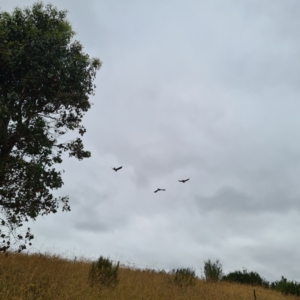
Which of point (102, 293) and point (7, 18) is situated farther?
point (7, 18)

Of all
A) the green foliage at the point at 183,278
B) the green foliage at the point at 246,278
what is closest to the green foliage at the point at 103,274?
the green foliage at the point at 183,278

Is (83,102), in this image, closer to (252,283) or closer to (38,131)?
(38,131)

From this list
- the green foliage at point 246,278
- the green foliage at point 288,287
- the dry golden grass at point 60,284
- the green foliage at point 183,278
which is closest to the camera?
the dry golden grass at point 60,284

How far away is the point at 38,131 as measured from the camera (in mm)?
11727

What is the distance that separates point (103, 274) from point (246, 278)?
675 inches

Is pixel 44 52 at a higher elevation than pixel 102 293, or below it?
higher

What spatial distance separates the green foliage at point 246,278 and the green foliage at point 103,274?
1477 cm

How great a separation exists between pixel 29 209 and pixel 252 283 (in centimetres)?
2103

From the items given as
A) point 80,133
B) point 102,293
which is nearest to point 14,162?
point 80,133

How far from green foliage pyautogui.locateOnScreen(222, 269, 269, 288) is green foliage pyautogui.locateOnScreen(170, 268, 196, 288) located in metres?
9.58

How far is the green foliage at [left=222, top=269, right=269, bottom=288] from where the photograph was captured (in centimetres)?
2598

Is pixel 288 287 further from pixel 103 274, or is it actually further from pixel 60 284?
pixel 60 284

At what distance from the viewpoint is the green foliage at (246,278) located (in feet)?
85.3

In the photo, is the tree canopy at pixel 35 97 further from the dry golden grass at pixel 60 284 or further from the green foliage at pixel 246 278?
the green foliage at pixel 246 278
